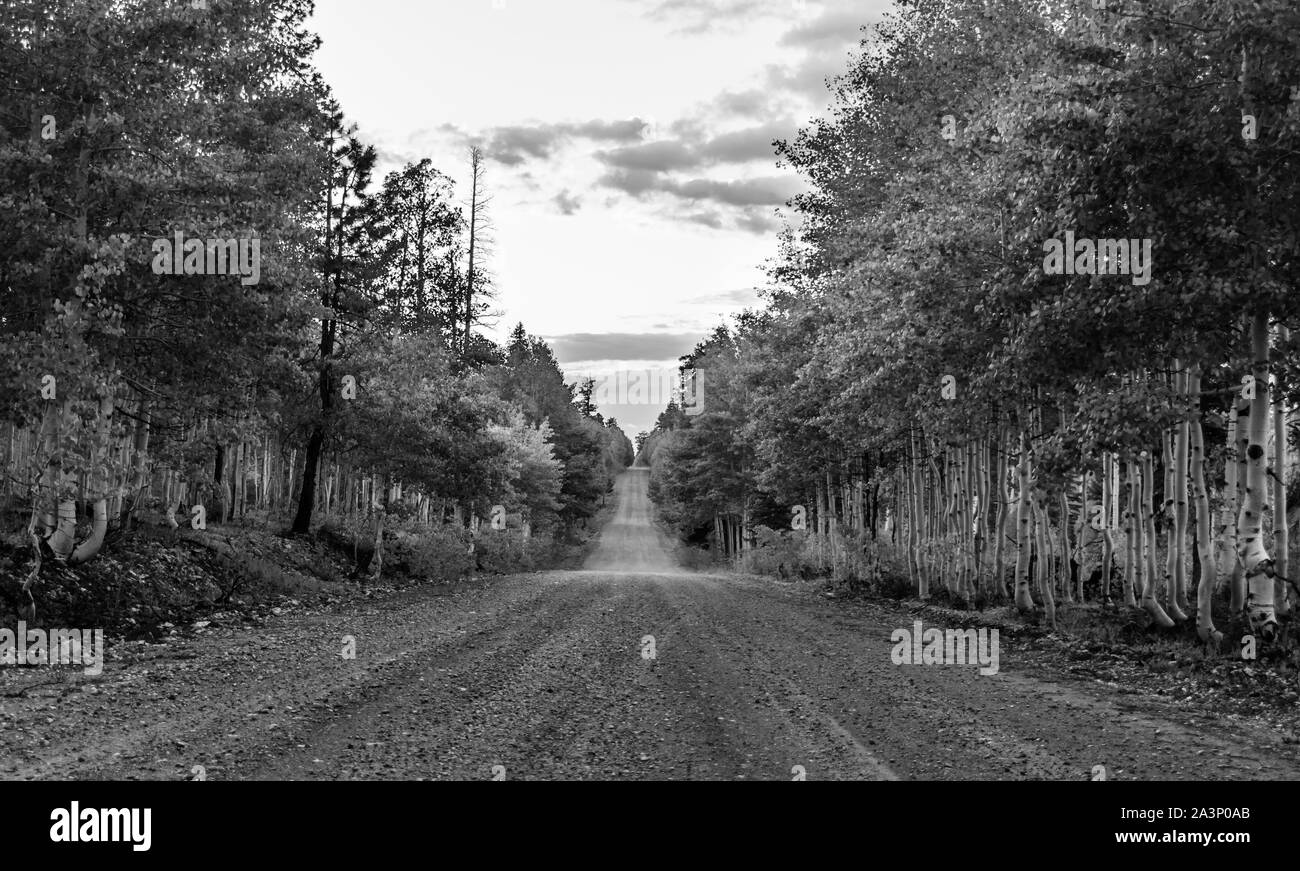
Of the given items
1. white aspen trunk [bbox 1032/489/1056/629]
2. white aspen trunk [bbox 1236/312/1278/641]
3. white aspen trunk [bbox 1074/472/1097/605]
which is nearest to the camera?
white aspen trunk [bbox 1236/312/1278/641]

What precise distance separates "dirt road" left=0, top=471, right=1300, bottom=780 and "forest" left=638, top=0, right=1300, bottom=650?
3.93 meters

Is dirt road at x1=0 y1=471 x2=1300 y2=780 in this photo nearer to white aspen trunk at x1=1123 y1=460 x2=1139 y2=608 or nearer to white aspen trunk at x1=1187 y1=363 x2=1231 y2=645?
white aspen trunk at x1=1187 y1=363 x2=1231 y2=645

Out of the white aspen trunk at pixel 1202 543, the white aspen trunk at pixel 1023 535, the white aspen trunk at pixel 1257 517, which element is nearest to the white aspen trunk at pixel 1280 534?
the white aspen trunk at pixel 1257 517

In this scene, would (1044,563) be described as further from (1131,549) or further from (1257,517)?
(1257,517)

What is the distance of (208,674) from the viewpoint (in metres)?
10.3

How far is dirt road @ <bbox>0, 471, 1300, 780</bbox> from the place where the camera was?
6.80 metres

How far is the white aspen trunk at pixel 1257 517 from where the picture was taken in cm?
1183

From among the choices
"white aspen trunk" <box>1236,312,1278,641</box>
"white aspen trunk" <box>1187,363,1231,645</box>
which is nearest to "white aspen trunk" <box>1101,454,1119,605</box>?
"white aspen trunk" <box>1187,363,1231,645</box>

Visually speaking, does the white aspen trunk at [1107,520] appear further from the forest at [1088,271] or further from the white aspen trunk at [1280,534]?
the white aspen trunk at [1280,534]

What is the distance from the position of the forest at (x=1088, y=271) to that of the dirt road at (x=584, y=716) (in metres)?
3.93

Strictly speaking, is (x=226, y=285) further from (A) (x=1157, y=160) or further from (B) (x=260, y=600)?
(A) (x=1157, y=160)

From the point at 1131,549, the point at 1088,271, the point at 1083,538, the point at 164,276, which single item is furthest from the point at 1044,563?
the point at 164,276
